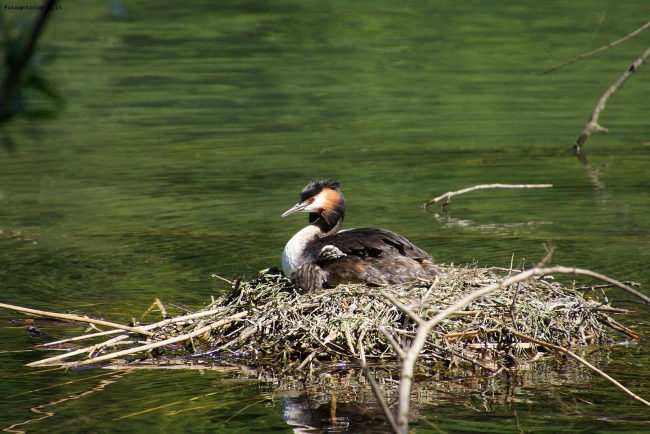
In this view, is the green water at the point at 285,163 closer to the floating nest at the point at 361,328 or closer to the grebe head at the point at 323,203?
the floating nest at the point at 361,328

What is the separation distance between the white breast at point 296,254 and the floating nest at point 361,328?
0.15 meters

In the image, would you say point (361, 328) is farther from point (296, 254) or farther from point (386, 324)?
point (296, 254)

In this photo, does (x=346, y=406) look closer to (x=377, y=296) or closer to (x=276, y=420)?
(x=276, y=420)

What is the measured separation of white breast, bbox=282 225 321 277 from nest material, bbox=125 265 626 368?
0.62ft

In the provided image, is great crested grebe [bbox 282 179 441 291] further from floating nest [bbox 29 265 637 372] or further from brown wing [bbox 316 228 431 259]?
floating nest [bbox 29 265 637 372]

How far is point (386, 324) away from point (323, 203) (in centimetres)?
157

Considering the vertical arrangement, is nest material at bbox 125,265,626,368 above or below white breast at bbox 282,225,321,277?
below

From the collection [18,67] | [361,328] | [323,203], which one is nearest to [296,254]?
[323,203]

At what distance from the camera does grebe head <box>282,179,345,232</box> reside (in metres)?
7.80

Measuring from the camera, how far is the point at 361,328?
21.7ft

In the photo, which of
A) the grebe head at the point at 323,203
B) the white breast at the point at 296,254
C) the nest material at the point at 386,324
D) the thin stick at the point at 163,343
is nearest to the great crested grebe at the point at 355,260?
the white breast at the point at 296,254

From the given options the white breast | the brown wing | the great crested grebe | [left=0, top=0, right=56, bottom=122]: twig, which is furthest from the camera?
the white breast

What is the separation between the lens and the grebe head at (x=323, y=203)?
25.6 feet

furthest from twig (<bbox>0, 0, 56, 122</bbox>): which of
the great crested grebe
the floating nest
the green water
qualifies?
the great crested grebe
